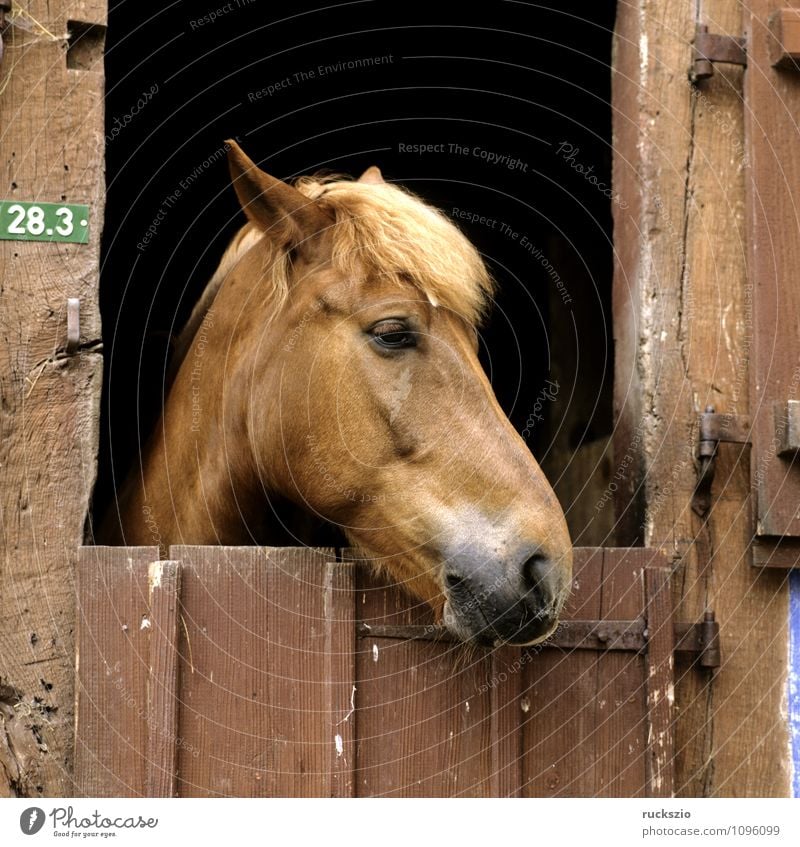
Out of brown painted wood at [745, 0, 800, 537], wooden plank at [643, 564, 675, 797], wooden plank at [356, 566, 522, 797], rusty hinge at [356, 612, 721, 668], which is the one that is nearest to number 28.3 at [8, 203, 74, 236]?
wooden plank at [356, 566, 522, 797]

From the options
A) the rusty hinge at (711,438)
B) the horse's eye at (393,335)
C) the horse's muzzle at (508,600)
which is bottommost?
the horse's muzzle at (508,600)

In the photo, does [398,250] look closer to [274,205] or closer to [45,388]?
[274,205]

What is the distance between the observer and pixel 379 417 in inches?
94.2

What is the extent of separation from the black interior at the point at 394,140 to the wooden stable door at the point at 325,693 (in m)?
1.49

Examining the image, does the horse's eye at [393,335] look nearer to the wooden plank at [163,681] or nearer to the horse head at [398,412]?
the horse head at [398,412]

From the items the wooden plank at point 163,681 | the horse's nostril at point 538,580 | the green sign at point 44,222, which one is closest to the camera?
the horse's nostril at point 538,580

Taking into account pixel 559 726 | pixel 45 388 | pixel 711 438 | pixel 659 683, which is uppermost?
pixel 45 388

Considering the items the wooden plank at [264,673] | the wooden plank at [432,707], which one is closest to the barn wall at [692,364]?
the wooden plank at [432,707]

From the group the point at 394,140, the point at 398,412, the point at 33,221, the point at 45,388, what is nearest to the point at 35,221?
the point at 33,221

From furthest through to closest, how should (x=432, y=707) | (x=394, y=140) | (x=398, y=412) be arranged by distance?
(x=394, y=140) < (x=432, y=707) < (x=398, y=412)

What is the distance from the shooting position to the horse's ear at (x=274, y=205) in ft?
8.11

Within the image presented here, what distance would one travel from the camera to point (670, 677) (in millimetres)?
2619

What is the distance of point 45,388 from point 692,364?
1.76 m

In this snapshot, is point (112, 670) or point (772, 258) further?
point (772, 258)
